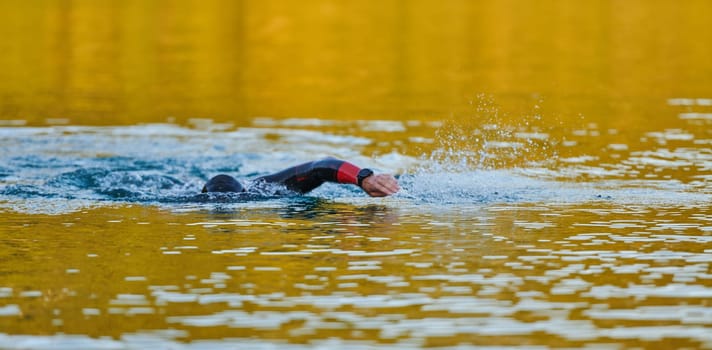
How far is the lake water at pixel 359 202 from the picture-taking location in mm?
9359

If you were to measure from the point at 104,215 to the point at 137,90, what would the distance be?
1562 cm

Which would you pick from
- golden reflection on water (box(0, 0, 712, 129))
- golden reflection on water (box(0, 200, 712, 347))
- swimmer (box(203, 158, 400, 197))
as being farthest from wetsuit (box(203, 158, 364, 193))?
golden reflection on water (box(0, 0, 712, 129))

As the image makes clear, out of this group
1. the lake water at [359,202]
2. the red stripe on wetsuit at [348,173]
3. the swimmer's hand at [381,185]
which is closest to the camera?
the lake water at [359,202]

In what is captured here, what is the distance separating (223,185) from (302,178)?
903 millimetres

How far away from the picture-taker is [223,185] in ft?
50.8

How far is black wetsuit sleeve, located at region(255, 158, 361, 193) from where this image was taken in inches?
577

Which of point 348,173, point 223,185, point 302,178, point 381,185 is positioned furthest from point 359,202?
point 223,185

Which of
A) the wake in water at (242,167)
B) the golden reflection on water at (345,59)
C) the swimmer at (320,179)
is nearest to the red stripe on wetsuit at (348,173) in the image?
the swimmer at (320,179)

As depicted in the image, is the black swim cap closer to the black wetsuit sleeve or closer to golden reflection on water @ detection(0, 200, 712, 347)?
the black wetsuit sleeve

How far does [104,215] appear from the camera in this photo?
46.7 feet

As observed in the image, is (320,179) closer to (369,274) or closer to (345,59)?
(369,274)

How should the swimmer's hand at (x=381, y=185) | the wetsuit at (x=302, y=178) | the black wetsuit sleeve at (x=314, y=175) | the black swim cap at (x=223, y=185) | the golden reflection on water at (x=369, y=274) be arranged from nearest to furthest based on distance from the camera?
the golden reflection on water at (x=369, y=274) < the swimmer's hand at (x=381, y=185) < the black wetsuit sleeve at (x=314, y=175) < the wetsuit at (x=302, y=178) < the black swim cap at (x=223, y=185)

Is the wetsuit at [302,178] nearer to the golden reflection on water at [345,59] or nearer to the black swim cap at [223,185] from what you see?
the black swim cap at [223,185]

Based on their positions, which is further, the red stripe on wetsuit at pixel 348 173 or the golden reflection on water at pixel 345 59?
the golden reflection on water at pixel 345 59
